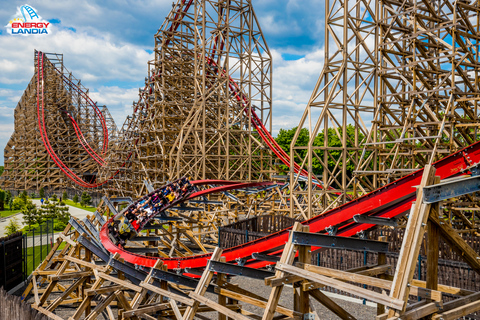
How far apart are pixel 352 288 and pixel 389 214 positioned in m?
2.55

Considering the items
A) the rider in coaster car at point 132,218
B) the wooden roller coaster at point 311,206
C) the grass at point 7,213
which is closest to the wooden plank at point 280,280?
Answer: the wooden roller coaster at point 311,206

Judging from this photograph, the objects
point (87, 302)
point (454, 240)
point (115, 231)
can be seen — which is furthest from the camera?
point (115, 231)

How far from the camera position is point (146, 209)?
410 inches

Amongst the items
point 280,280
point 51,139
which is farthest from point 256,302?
point 51,139

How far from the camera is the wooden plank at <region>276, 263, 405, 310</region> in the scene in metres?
3.57

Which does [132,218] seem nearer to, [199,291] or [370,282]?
[199,291]

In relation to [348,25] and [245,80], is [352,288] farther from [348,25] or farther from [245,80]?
[245,80]

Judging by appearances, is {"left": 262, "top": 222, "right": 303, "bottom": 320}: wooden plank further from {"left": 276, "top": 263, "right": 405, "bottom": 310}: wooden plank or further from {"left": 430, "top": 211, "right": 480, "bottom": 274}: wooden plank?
{"left": 430, "top": 211, "right": 480, "bottom": 274}: wooden plank

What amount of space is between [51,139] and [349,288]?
4525cm

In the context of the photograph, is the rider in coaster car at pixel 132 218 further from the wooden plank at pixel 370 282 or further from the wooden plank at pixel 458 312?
the wooden plank at pixel 458 312

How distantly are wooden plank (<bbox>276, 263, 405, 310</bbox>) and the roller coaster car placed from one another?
6066 millimetres

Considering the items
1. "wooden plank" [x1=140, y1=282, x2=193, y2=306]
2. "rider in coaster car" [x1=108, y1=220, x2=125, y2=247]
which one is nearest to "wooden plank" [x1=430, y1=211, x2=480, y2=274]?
"wooden plank" [x1=140, y1=282, x2=193, y2=306]

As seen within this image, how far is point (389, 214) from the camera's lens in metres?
6.18

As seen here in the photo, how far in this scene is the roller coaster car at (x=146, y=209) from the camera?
1035 centimetres
